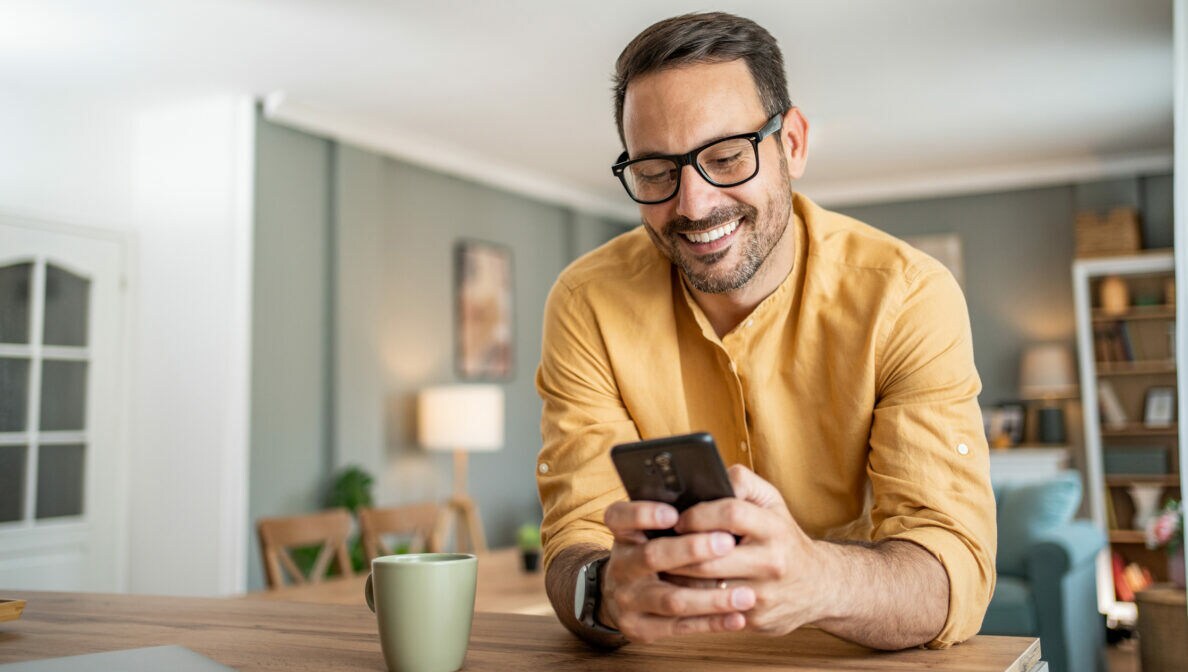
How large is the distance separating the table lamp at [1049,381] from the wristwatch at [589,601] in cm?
615

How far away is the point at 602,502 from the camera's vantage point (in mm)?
1154

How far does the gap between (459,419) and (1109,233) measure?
4161 mm

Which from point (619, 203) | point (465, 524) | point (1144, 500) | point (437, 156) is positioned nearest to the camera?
point (465, 524)

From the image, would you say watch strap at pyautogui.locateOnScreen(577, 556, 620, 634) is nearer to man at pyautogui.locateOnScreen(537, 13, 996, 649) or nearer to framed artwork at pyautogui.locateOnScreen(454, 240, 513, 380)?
man at pyautogui.locateOnScreen(537, 13, 996, 649)

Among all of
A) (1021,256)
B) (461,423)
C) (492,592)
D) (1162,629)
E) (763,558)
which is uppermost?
(1021,256)

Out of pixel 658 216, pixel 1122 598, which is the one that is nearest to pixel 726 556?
pixel 658 216

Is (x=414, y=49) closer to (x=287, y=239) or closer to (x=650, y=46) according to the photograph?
(x=287, y=239)

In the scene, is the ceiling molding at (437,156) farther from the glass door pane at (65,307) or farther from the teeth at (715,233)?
the teeth at (715,233)

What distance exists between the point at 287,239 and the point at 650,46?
13.8 ft

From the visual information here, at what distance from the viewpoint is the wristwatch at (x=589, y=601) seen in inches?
35.4

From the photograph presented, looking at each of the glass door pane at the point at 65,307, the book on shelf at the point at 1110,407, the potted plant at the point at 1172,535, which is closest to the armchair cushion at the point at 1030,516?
the potted plant at the point at 1172,535

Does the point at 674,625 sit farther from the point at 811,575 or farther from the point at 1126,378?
the point at 1126,378

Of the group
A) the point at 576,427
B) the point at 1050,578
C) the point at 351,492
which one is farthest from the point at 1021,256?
the point at 576,427

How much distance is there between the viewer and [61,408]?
15.7 ft
